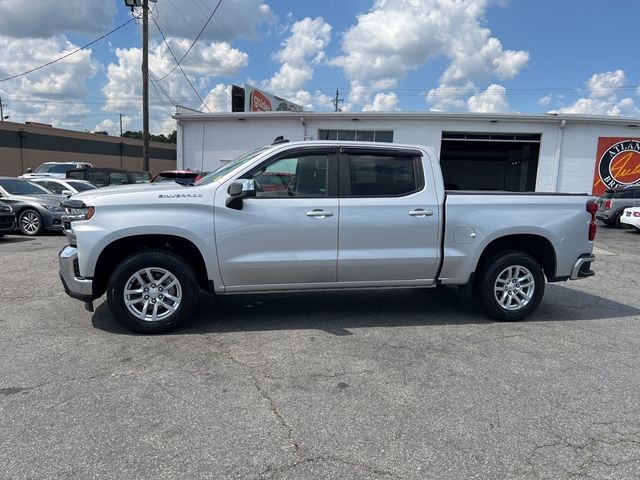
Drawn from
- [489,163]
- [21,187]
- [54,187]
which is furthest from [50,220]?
[489,163]

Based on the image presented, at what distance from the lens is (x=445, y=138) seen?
2094 cm

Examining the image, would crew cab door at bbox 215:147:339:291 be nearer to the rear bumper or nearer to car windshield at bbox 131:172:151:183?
the rear bumper

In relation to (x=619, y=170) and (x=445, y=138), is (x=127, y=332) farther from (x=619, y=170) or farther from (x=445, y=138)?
(x=619, y=170)

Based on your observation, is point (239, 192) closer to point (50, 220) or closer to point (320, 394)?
point (320, 394)

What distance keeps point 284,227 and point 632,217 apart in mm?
15630

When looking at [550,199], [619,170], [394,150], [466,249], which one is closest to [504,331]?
[466,249]

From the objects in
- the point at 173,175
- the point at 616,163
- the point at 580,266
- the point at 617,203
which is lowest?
the point at 580,266

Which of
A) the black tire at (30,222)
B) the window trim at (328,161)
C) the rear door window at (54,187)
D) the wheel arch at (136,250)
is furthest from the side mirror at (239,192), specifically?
the rear door window at (54,187)

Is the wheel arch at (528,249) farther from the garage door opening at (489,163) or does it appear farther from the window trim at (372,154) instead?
the garage door opening at (489,163)

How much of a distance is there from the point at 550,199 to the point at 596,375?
7.06 ft

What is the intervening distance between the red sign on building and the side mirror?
1981cm

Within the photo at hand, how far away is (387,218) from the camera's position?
5148 mm

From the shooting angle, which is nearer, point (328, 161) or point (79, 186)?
point (328, 161)

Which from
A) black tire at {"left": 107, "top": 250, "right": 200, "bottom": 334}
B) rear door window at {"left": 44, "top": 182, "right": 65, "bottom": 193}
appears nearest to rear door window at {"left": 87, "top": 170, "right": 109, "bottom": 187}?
rear door window at {"left": 44, "top": 182, "right": 65, "bottom": 193}
